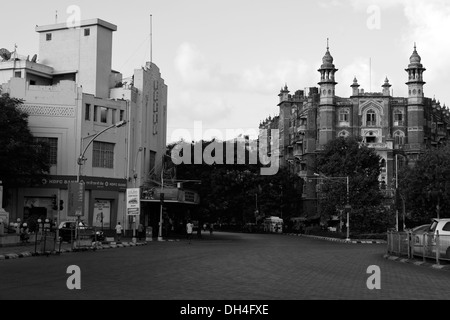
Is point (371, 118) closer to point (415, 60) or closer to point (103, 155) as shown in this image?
point (415, 60)

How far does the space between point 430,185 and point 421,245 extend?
45.1 meters

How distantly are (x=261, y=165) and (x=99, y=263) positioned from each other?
70.5 metres

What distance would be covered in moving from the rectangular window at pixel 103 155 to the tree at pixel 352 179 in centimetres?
2570

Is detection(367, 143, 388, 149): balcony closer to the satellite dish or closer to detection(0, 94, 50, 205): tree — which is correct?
the satellite dish

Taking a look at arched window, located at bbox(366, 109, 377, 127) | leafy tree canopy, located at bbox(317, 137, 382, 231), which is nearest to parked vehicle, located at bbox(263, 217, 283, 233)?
leafy tree canopy, located at bbox(317, 137, 382, 231)

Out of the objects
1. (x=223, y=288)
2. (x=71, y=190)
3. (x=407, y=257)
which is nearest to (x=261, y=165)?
(x=71, y=190)

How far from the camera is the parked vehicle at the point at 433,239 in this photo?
26217 millimetres

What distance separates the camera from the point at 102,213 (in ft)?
200

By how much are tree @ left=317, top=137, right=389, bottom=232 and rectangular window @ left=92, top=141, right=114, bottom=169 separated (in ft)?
84.3

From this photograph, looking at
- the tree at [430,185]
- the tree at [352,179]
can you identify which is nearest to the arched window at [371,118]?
the tree at [352,179]

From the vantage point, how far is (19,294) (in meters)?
14.5

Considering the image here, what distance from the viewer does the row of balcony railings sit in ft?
86.0
